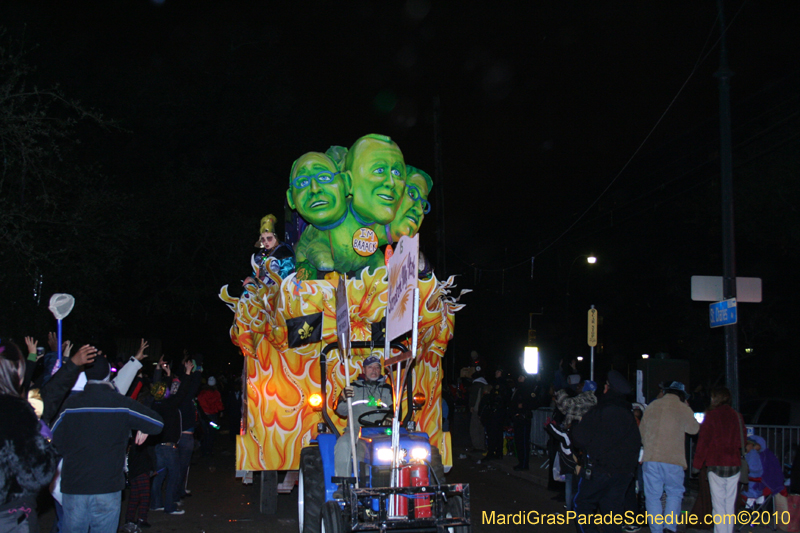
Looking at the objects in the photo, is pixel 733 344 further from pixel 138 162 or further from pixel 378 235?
pixel 138 162

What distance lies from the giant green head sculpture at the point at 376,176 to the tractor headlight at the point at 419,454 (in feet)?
13.2

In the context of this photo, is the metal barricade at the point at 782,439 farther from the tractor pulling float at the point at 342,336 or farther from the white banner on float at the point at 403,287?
the white banner on float at the point at 403,287

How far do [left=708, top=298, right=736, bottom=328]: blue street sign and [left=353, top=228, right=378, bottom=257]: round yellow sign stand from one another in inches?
192

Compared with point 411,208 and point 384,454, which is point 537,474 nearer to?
point 411,208

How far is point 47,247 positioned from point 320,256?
8.84 meters

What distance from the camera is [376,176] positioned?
927 cm

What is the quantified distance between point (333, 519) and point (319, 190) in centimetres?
485

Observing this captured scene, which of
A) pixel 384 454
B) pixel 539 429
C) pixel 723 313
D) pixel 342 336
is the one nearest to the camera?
pixel 384 454

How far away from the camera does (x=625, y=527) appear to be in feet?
26.9

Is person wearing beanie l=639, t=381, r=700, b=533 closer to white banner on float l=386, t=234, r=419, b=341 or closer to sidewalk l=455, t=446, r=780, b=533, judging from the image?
sidewalk l=455, t=446, r=780, b=533

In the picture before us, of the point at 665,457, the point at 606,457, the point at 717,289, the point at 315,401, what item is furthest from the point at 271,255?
the point at 717,289

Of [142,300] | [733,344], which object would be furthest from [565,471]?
[142,300]

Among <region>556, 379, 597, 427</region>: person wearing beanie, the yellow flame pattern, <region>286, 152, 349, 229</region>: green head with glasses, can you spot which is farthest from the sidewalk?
<region>286, 152, 349, 229</region>: green head with glasses

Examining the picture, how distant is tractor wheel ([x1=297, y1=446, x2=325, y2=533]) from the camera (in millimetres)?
6527
